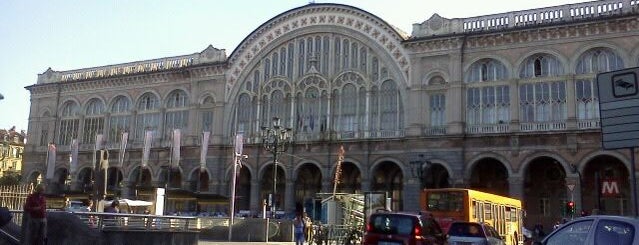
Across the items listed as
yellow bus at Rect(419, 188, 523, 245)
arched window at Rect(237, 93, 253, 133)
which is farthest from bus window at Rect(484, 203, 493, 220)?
arched window at Rect(237, 93, 253, 133)

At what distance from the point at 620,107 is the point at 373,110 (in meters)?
34.9

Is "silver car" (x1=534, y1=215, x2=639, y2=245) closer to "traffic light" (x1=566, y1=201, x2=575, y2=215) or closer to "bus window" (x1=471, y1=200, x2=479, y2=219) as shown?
"bus window" (x1=471, y1=200, x2=479, y2=219)

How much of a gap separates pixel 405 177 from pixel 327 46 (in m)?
12.4

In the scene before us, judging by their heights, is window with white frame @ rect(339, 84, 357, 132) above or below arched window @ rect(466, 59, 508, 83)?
below

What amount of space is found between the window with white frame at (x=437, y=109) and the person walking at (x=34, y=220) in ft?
102

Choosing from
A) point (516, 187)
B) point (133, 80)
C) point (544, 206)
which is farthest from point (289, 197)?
point (133, 80)

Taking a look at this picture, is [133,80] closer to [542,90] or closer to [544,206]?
[542,90]

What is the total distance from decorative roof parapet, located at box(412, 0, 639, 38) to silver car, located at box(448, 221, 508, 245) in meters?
23.4

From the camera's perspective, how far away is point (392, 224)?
16.6 metres

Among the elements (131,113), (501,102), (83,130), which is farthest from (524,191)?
(83,130)

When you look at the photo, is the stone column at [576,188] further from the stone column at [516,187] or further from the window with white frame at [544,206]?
the window with white frame at [544,206]

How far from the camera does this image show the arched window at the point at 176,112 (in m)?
52.7

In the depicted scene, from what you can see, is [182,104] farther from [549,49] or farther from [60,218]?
[60,218]

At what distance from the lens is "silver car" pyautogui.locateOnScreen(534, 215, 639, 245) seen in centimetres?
791
